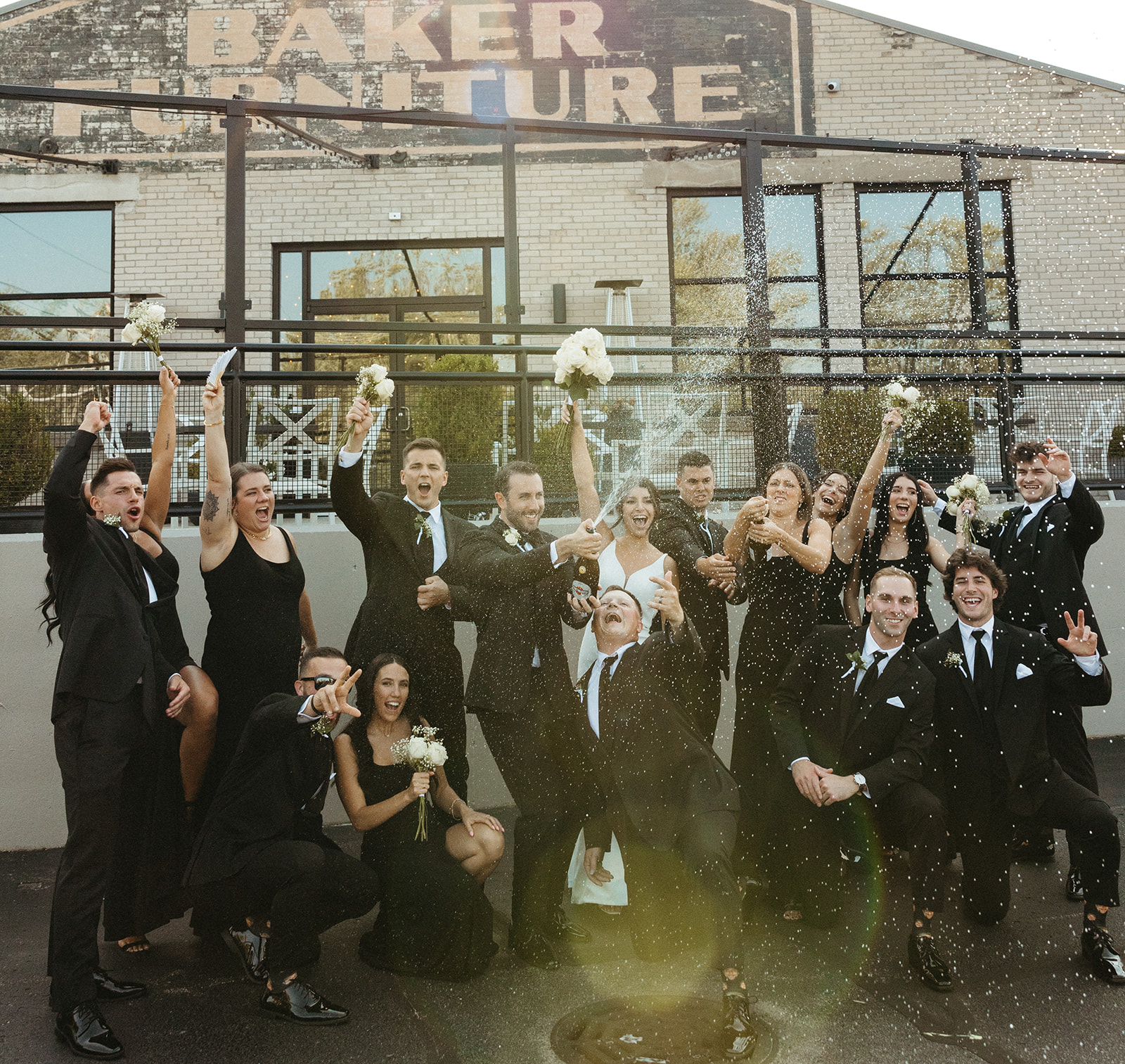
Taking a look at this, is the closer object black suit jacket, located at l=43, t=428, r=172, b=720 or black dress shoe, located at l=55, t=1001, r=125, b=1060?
black dress shoe, located at l=55, t=1001, r=125, b=1060

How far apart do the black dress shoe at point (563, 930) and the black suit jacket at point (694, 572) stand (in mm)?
1479

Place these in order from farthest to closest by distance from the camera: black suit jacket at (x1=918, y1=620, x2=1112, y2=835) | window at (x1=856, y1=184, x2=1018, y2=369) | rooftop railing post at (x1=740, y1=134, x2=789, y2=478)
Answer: window at (x1=856, y1=184, x2=1018, y2=369) → rooftop railing post at (x1=740, y1=134, x2=789, y2=478) → black suit jacket at (x1=918, y1=620, x2=1112, y2=835)

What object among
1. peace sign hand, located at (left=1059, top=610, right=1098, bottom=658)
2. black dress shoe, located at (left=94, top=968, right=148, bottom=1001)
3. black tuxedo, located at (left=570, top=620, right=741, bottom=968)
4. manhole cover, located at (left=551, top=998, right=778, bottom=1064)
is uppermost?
peace sign hand, located at (left=1059, top=610, right=1098, bottom=658)

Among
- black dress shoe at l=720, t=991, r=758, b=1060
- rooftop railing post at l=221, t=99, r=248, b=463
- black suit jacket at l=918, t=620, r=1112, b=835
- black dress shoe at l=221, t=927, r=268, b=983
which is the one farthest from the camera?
rooftop railing post at l=221, t=99, r=248, b=463

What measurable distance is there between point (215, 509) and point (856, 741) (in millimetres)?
3112

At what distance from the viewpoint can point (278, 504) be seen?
6078 mm

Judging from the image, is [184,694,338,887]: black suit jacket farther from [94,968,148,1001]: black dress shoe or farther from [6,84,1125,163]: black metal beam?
[6,84,1125,163]: black metal beam

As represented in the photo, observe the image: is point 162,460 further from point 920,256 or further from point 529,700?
point 920,256

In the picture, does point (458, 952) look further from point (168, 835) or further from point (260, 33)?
point (260, 33)

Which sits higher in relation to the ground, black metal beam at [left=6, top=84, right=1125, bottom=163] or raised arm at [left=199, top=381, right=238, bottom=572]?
black metal beam at [left=6, top=84, right=1125, bottom=163]

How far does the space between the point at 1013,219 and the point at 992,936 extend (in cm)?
1139

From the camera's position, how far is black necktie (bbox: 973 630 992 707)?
4.36 meters

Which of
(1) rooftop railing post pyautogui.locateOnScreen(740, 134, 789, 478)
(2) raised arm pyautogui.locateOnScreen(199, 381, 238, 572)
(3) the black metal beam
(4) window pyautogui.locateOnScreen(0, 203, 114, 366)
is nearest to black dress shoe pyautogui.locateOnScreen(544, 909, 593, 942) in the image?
(2) raised arm pyautogui.locateOnScreen(199, 381, 238, 572)

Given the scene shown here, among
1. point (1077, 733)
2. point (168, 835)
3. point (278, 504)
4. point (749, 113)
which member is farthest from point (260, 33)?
point (1077, 733)
